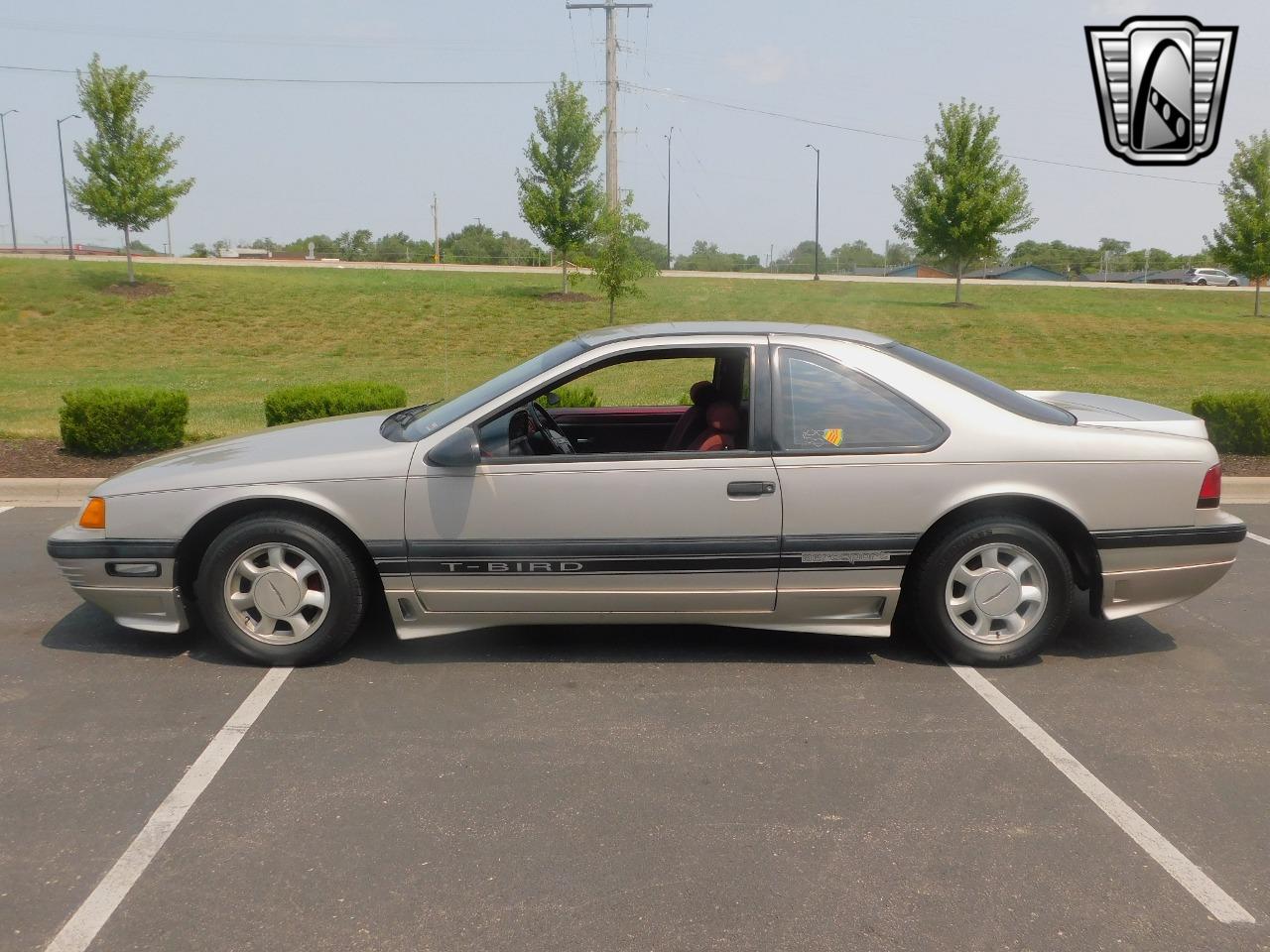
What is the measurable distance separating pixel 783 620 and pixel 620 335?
4.96 ft

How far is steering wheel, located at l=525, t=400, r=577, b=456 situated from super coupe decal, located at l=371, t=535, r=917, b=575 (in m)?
0.59

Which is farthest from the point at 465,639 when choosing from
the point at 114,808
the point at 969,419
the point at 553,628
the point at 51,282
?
the point at 51,282

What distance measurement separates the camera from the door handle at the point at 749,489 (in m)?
4.70

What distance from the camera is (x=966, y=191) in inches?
1319

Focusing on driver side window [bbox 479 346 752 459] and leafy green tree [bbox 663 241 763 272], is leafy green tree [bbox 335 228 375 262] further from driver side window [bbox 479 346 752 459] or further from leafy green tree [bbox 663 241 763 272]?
driver side window [bbox 479 346 752 459]

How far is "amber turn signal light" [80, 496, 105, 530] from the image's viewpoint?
15.9ft

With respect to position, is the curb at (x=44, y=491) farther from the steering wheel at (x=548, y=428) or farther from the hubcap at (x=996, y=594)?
the hubcap at (x=996, y=594)

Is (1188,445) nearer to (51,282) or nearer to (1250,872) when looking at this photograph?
(1250,872)

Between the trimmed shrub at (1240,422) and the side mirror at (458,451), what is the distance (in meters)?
7.64

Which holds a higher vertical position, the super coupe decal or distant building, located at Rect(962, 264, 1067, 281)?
distant building, located at Rect(962, 264, 1067, 281)

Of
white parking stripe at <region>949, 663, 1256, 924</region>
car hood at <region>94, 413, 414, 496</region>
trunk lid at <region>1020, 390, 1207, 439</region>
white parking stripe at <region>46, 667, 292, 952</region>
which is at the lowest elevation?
white parking stripe at <region>949, 663, 1256, 924</region>

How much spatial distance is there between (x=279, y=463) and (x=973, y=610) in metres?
→ 3.14

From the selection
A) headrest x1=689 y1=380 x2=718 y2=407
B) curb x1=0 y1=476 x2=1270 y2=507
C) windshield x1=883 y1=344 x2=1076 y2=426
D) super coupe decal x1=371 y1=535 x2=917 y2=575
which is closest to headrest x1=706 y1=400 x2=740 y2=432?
headrest x1=689 y1=380 x2=718 y2=407

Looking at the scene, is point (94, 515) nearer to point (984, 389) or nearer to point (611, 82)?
point (984, 389)
